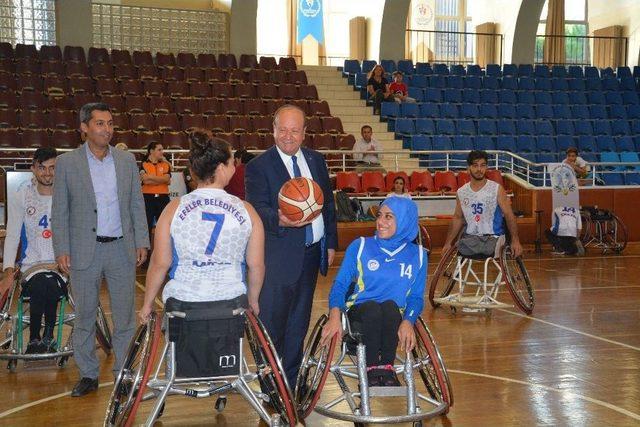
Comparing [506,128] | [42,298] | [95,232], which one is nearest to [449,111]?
[506,128]

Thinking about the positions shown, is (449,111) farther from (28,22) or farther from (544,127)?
(28,22)

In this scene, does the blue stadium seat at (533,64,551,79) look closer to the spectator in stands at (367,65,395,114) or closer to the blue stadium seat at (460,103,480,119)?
the blue stadium seat at (460,103,480,119)

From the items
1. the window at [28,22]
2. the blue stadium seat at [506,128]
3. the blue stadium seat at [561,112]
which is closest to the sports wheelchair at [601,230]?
the blue stadium seat at [506,128]

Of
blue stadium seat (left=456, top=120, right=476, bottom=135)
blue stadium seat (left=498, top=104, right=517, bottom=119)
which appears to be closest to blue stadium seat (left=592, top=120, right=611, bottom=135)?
blue stadium seat (left=498, top=104, right=517, bottom=119)

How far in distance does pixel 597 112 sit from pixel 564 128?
1269 mm

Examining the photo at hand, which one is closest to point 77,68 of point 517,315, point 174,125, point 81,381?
point 174,125

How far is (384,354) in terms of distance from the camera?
385 cm

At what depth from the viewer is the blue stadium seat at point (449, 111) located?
16.4 metres

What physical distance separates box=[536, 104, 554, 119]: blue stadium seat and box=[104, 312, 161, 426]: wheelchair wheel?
574 inches

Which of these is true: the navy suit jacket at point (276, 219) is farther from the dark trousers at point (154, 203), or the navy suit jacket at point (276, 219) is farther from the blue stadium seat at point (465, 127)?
the blue stadium seat at point (465, 127)

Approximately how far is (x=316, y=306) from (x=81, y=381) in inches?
133

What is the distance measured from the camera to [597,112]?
17.8 metres

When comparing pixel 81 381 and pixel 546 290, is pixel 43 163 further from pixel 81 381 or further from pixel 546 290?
pixel 546 290

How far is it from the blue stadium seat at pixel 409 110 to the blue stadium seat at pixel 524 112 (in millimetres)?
2176
